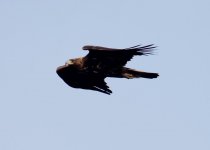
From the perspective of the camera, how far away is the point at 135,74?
17984mm

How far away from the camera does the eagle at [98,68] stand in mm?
17328

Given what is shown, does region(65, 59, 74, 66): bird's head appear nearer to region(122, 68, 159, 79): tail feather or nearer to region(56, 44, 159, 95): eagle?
region(56, 44, 159, 95): eagle

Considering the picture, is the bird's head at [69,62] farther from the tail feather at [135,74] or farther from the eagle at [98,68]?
the tail feather at [135,74]

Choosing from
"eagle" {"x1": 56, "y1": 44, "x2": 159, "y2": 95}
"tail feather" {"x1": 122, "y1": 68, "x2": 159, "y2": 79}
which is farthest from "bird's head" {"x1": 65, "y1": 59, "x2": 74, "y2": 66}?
"tail feather" {"x1": 122, "y1": 68, "x2": 159, "y2": 79}

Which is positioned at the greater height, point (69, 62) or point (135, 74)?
point (69, 62)

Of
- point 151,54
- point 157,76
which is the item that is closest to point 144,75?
point 157,76

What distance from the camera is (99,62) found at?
17.6 meters

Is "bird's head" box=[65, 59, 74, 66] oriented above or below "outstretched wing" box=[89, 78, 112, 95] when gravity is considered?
above

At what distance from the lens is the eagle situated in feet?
56.9

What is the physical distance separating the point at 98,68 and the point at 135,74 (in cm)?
105

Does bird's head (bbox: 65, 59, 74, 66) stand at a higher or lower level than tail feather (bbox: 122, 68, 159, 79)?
higher

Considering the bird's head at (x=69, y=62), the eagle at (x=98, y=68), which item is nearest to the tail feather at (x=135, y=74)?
the eagle at (x=98, y=68)

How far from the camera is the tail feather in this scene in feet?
58.9

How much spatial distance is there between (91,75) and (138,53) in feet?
5.33
